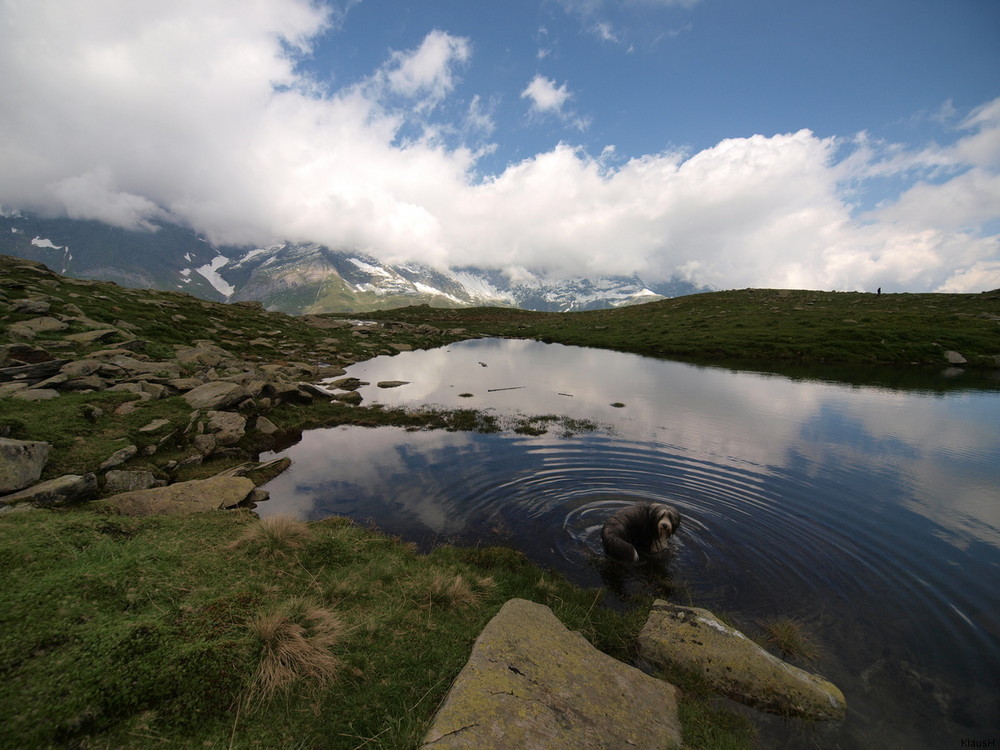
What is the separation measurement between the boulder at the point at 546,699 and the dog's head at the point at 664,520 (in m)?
5.84

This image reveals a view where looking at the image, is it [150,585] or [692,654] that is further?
[692,654]

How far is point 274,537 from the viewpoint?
9.52 metres

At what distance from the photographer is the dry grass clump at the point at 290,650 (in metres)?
5.61

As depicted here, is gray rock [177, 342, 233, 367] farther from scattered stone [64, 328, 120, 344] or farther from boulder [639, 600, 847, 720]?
boulder [639, 600, 847, 720]

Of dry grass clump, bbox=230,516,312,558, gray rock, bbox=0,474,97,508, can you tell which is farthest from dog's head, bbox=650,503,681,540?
gray rock, bbox=0,474,97,508

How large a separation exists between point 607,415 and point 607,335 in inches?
2281

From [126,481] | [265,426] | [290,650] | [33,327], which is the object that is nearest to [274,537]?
[290,650]

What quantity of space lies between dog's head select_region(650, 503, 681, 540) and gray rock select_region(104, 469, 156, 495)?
17.7m

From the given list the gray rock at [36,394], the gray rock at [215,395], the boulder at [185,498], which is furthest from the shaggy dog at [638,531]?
the gray rock at [36,394]

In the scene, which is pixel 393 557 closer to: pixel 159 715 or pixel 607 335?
pixel 159 715

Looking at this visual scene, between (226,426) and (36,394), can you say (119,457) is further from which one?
(36,394)

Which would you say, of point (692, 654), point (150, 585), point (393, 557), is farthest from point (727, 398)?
point (150, 585)

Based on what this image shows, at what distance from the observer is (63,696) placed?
14.7 feet

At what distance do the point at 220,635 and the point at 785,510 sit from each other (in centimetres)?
1857
